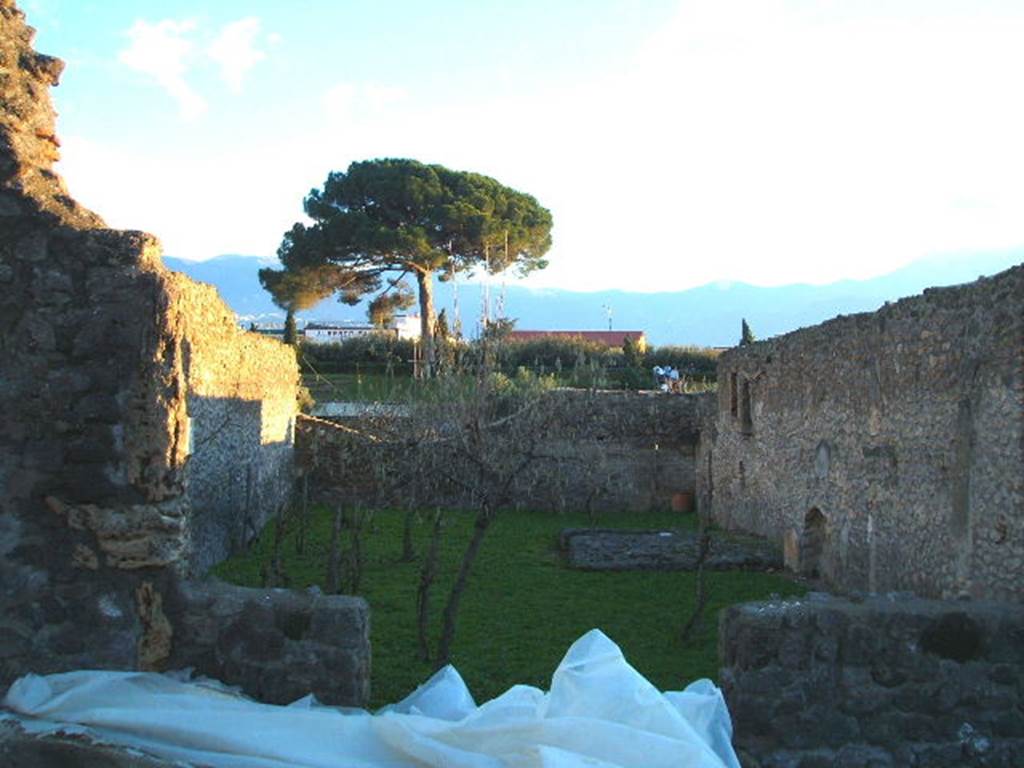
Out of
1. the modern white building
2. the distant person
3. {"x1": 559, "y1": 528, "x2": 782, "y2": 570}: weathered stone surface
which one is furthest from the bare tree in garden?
{"x1": 559, "y1": 528, "x2": 782, "y2": 570}: weathered stone surface

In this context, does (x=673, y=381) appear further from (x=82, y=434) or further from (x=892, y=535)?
(x=82, y=434)

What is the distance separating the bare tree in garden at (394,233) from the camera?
29.5m

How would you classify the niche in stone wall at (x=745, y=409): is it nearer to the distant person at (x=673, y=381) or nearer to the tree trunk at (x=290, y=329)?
the distant person at (x=673, y=381)

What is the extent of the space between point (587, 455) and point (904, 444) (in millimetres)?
10485

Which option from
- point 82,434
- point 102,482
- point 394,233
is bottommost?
point 102,482

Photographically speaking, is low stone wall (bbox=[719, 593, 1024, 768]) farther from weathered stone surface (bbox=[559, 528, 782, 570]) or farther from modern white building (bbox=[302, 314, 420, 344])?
modern white building (bbox=[302, 314, 420, 344])

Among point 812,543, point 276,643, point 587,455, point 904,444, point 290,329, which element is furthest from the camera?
point 290,329

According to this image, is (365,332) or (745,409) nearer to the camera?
(745,409)

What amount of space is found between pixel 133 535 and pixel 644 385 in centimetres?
2512

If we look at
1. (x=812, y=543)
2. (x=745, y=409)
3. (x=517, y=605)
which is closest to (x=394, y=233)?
(x=745, y=409)

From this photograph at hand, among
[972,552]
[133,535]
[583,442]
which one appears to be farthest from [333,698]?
[583,442]

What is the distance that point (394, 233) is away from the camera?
29203mm

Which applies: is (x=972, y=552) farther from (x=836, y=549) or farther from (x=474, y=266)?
(x=474, y=266)

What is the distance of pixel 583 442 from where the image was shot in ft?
63.3
